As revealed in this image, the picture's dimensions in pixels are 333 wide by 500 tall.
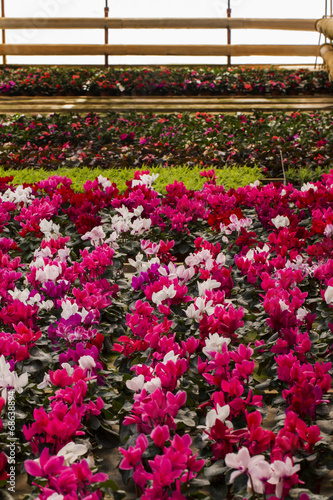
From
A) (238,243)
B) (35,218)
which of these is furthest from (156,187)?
(238,243)

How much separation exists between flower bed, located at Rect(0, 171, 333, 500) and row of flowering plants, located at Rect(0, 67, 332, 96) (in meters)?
Answer: 7.45

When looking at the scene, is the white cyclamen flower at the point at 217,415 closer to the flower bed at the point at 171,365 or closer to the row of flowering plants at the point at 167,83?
the flower bed at the point at 171,365

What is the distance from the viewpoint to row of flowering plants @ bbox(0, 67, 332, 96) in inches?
425

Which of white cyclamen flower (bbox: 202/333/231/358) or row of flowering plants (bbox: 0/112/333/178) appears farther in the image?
row of flowering plants (bbox: 0/112/333/178)
